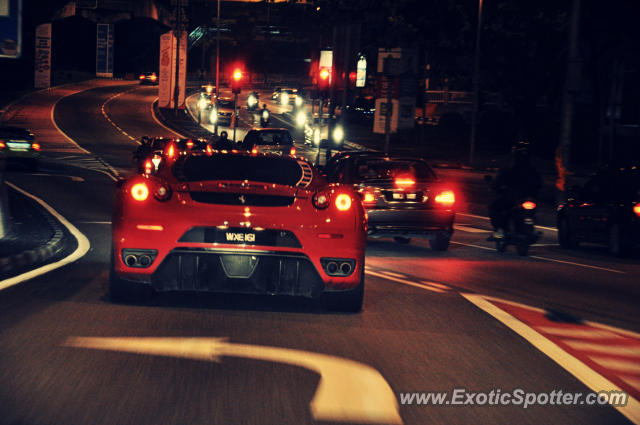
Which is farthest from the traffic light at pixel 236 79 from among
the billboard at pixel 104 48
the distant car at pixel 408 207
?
the billboard at pixel 104 48

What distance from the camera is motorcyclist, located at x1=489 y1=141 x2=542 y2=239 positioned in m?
17.0

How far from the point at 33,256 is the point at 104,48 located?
8859 cm

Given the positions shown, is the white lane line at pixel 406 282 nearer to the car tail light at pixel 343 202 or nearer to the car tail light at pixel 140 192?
the car tail light at pixel 343 202

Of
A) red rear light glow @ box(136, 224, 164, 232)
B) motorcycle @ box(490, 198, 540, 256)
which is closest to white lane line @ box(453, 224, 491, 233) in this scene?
motorcycle @ box(490, 198, 540, 256)

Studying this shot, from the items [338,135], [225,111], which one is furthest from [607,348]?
[225,111]

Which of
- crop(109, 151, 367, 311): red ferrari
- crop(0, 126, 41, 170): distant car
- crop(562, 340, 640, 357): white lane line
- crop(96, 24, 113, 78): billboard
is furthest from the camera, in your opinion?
crop(96, 24, 113, 78): billboard

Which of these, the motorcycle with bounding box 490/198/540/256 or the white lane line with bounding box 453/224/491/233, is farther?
the white lane line with bounding box 453/224/491/233

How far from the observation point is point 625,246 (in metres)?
17.3

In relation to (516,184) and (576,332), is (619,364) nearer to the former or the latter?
(576,332)

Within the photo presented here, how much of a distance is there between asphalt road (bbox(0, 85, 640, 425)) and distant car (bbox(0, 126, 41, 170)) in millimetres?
21602

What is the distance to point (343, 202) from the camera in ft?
31.0

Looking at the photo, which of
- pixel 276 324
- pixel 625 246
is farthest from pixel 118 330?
pixel 625 246

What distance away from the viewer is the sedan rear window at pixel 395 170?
1734 centimetres

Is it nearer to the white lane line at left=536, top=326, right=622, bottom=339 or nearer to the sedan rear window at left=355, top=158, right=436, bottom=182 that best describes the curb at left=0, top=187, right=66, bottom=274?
the sedan rear window at left=355, top=158, right=436, bottom=182
